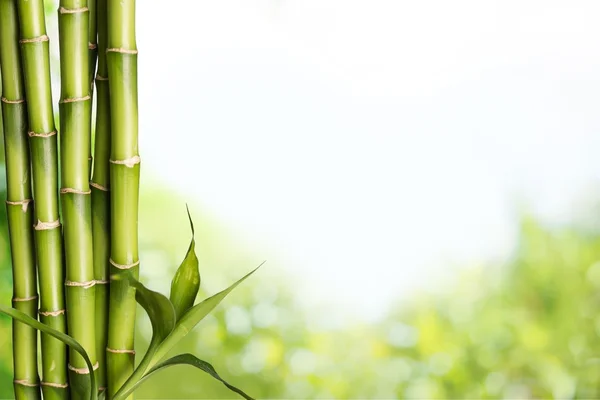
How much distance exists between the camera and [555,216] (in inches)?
40.2

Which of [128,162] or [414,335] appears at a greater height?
[128,162]

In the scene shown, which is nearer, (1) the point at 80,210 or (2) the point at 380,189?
(1) the point at 80,210

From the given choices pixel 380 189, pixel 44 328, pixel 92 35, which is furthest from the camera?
pixel 380 189

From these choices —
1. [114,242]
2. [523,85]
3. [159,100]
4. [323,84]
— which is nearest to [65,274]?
[114,242]

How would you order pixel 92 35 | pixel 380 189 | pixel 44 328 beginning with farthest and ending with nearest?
pixel 380 189 → pixel 92 35 → pixel 44 328

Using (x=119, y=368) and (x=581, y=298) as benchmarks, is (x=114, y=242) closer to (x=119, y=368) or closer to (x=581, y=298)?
(x=119, y=368)

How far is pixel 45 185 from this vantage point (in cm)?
77

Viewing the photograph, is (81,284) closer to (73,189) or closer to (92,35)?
(73,189)

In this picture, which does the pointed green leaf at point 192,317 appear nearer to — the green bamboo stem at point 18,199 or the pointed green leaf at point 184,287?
the pointed green leaf at point 184,287

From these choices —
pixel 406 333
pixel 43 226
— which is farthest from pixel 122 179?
pixel 406 333

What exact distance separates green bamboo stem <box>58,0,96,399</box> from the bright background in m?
0.25

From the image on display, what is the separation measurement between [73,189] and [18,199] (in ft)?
0.29

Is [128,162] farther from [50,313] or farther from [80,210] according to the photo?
[50,313]

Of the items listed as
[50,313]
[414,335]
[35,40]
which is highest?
[35,40]
